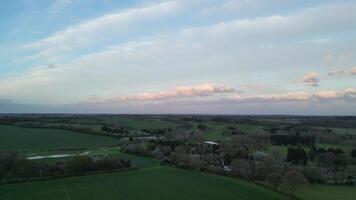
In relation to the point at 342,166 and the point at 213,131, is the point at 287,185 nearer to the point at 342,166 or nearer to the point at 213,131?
the point at 342,166

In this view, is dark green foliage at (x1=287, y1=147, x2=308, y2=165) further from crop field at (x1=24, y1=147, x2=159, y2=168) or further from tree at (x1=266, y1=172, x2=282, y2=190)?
crop field at (x1=24, y1=147, x2=159, y2=168)

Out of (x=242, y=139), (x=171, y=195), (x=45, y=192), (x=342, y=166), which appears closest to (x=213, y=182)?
(x=171, y=195)

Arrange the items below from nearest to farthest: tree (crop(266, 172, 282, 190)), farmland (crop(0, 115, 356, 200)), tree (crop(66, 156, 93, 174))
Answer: farmland (crop(0, 115, 356, 200)) < tree (crop(266, 172, 282, 190)) < tree (crop(66, 156, 93, 174))

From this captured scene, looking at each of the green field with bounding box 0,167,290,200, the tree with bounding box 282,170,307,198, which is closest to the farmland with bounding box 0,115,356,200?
the green field with bounding box 0,167,290,200


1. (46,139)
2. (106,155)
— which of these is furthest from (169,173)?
(46,139)

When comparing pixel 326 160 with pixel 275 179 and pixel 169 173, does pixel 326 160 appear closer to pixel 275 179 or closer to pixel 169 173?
pixel 275 179

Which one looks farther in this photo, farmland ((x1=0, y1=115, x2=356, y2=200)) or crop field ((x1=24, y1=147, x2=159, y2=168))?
crop field ((x1=24, y1=147, x2=159, y2=168))
